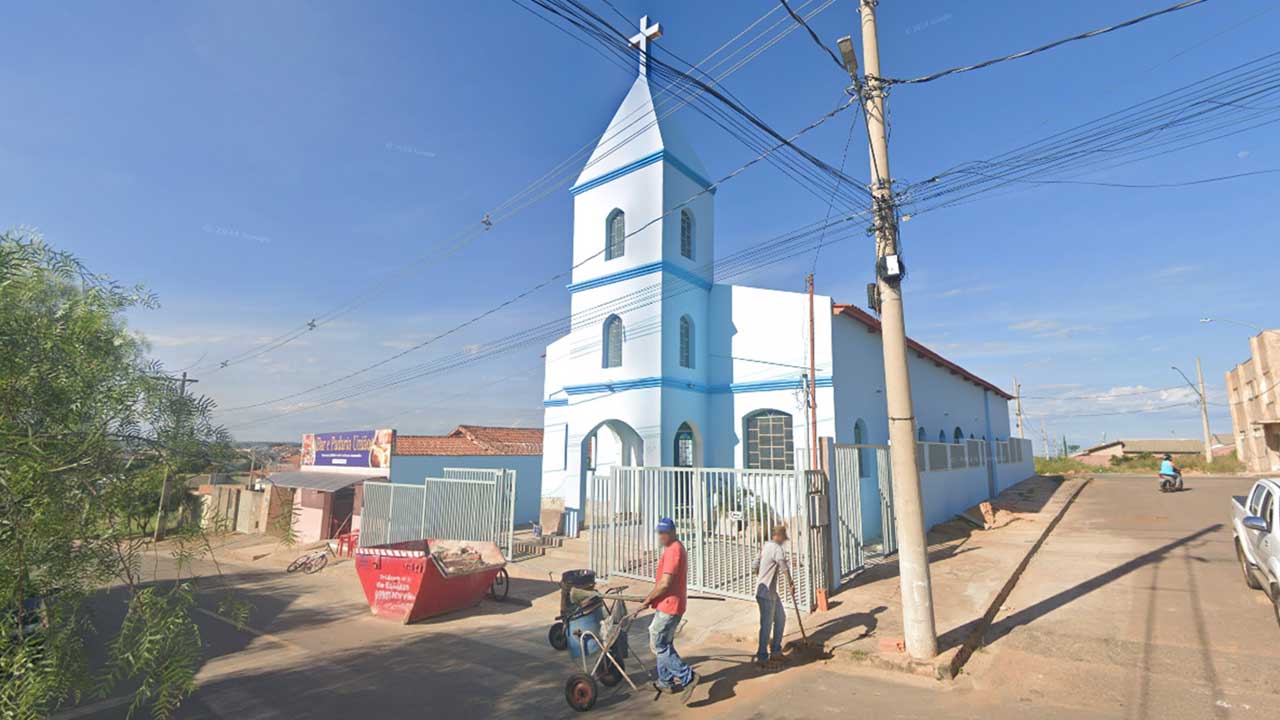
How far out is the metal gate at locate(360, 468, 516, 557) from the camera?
44.7 feet

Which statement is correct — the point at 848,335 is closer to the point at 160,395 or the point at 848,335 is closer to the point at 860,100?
the point at 860,100

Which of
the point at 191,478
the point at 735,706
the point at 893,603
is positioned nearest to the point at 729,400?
the point at 893,603

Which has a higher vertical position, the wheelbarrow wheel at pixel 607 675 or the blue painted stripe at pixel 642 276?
the blue painted stripe at pixel 642 276

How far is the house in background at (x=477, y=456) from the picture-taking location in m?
20.3

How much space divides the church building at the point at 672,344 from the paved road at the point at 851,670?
6.26 m

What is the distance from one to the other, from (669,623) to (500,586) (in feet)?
20.2

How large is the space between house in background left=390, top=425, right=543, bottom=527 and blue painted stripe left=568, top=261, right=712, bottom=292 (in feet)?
27.4

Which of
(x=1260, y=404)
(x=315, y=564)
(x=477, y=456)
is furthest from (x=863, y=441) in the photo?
(x=1260, y=404)

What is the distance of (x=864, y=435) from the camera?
1641 centimetres

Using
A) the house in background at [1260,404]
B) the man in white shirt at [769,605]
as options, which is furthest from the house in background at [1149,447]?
the man in white shirt at [769,605]

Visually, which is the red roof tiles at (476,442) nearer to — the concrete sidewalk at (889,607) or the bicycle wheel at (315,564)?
the bicycle wheel at (315,564)

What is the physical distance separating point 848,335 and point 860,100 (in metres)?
9.49

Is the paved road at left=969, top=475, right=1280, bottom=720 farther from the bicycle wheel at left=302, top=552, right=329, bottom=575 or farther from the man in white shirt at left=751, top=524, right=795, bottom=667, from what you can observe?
the bicycle wheel at left=302, top=552, right=329, bottom=575

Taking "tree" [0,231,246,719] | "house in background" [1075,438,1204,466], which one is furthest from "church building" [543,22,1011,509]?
"house in background" [1075,438,1204,466]
